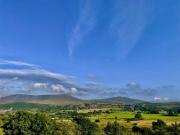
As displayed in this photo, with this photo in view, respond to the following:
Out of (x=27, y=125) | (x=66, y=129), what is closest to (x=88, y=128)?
(x=66, y=129)

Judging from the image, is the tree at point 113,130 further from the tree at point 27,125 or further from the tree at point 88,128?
the tree at point 27,125

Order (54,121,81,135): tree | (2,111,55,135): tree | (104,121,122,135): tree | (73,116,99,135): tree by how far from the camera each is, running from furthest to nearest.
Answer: (73,116,99,135): tree → (104,121,122,135): tree → (54,121,81,135): tree → (2,111,55,135): tree

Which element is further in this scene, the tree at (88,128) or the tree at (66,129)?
the tree at (88,128)

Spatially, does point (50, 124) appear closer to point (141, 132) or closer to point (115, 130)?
point (115, 130)

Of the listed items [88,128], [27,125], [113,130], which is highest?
[27,125]

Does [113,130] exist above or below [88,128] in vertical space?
below

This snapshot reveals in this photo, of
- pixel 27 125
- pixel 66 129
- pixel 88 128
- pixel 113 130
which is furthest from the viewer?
pixel 88 128

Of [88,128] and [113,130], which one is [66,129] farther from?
[113,130]

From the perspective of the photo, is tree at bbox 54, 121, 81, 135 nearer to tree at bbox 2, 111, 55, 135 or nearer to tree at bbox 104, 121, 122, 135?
tree at bbox 2, 111, 55, 135

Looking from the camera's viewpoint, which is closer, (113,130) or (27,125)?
(27,125)

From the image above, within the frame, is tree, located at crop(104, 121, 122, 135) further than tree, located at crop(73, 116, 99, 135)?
No

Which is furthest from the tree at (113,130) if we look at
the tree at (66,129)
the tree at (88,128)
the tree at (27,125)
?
the tree at (27,125)

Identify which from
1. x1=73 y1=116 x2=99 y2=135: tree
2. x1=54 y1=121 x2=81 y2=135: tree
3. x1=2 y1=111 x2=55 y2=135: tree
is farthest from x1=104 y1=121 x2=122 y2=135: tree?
x1=2 y1=111 x2=55 y2=135: tree

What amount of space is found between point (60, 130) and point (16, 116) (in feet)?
56.4
